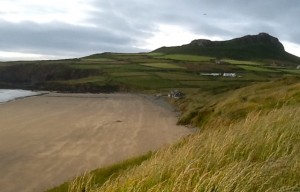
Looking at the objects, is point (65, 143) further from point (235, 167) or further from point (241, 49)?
point (241, 49)

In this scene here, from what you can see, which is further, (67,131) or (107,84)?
(107,84)

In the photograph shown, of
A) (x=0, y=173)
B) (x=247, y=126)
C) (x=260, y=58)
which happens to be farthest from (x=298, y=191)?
(x=260, y=58)

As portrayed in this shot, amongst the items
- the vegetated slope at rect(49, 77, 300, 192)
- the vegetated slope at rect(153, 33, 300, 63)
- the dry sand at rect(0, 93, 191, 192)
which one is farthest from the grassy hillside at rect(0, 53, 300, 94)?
the vegetated slope at rect(49, 77, 300, 192)

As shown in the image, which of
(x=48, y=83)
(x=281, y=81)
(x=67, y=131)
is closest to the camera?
(x=67, y=131)

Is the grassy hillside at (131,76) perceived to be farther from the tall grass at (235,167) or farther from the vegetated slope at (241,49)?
the tall grass at (235,167)

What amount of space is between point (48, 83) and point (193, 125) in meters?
68.8

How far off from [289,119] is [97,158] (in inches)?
407

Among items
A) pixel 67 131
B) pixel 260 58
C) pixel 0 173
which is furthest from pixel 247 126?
pixel 260 58

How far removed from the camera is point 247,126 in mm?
9773

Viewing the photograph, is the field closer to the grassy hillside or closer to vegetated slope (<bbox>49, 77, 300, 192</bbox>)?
vegetated slope (<bbox>49, 77, 300, 192</bbox>)

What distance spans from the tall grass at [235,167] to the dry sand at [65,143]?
7.59 metres

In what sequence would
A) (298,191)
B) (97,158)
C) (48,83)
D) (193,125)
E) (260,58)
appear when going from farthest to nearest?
(260,58) < (48,83) < (193,125) < (97,158) < (298,191)

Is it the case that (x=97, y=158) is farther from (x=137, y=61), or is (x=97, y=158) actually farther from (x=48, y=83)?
(x=137, y=61)

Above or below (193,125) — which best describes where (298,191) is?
above
